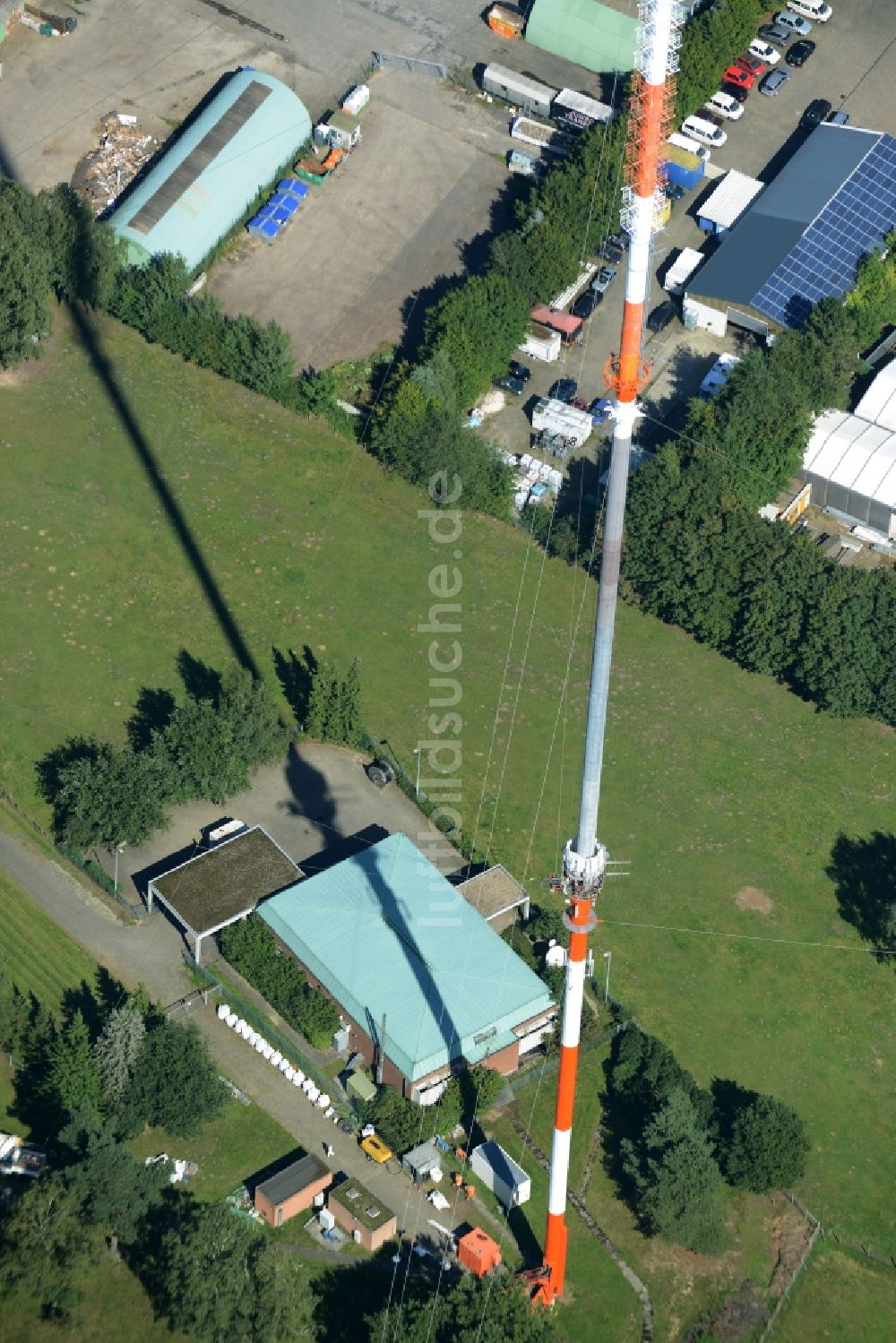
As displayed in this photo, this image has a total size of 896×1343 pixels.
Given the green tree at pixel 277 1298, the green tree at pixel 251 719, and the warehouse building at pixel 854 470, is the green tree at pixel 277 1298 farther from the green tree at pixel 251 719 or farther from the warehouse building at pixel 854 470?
the warehouse building at pixel 854 470

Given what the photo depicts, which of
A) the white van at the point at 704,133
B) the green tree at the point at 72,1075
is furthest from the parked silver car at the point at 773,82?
the green tree at the point at 72,1075

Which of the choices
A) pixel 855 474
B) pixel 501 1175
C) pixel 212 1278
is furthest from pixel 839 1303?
pixel 855 474

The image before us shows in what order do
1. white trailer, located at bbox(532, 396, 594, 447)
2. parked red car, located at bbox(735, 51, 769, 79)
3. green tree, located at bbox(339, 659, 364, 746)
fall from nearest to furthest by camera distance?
1. green tree, located at bbox(339, 659, 364, 746)
2. white trailer, located at bbox(532, 396, 594, 447)
3. parked red car, located at bbox(735, 51, 769, 79)

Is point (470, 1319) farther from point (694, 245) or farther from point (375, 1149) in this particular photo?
point (694, 245)

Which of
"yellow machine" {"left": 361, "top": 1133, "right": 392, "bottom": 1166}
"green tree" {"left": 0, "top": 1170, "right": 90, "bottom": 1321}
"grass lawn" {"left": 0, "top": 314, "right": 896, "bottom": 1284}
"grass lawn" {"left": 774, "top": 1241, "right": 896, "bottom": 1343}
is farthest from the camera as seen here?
"grass lawn" {"left": 0, "top": 314, "right": 896, "bottom": 1284}

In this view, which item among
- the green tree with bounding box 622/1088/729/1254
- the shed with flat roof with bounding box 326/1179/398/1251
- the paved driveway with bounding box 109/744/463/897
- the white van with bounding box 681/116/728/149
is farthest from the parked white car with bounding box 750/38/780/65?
the shed with flat roof with bounding box 326/1179/398/1251

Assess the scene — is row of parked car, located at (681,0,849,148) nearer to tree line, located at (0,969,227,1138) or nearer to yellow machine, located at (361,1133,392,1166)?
tree line, located at (0,969,227,1138)
